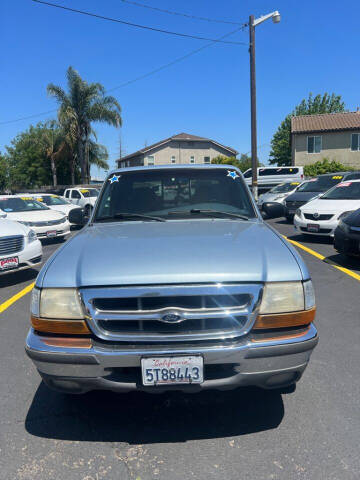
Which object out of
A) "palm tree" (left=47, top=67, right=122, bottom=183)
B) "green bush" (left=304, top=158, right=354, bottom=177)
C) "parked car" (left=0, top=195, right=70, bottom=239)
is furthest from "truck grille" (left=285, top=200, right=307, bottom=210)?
"palm tree" (left=47, top=67, right=122, bottom=183)

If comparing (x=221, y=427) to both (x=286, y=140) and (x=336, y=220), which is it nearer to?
(x=336, y=220)

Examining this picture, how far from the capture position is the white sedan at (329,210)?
9847 millimetres

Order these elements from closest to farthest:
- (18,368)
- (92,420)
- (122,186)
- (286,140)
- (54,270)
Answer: (54,270) → (92,420) → (18,368) → (122,186) → (286,140)

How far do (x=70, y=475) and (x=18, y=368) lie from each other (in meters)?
1.53

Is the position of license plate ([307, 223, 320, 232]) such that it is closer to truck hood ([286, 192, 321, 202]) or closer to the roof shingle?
truck hood ([286, 192, 321, 202])

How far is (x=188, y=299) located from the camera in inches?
90.1

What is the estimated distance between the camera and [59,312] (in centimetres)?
235

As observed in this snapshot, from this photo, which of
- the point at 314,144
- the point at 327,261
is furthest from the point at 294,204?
the point at 314,144

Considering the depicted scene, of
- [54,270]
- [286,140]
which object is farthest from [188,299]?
[286,140]

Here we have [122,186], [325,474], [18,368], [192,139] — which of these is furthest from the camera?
[192,139]

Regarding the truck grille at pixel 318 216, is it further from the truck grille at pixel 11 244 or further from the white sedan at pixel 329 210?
the truck grille at pixel 11 244

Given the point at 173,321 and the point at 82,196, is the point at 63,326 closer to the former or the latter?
the point at 173,321

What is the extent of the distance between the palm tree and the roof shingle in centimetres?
1541

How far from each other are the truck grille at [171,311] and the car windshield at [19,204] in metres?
10.1
